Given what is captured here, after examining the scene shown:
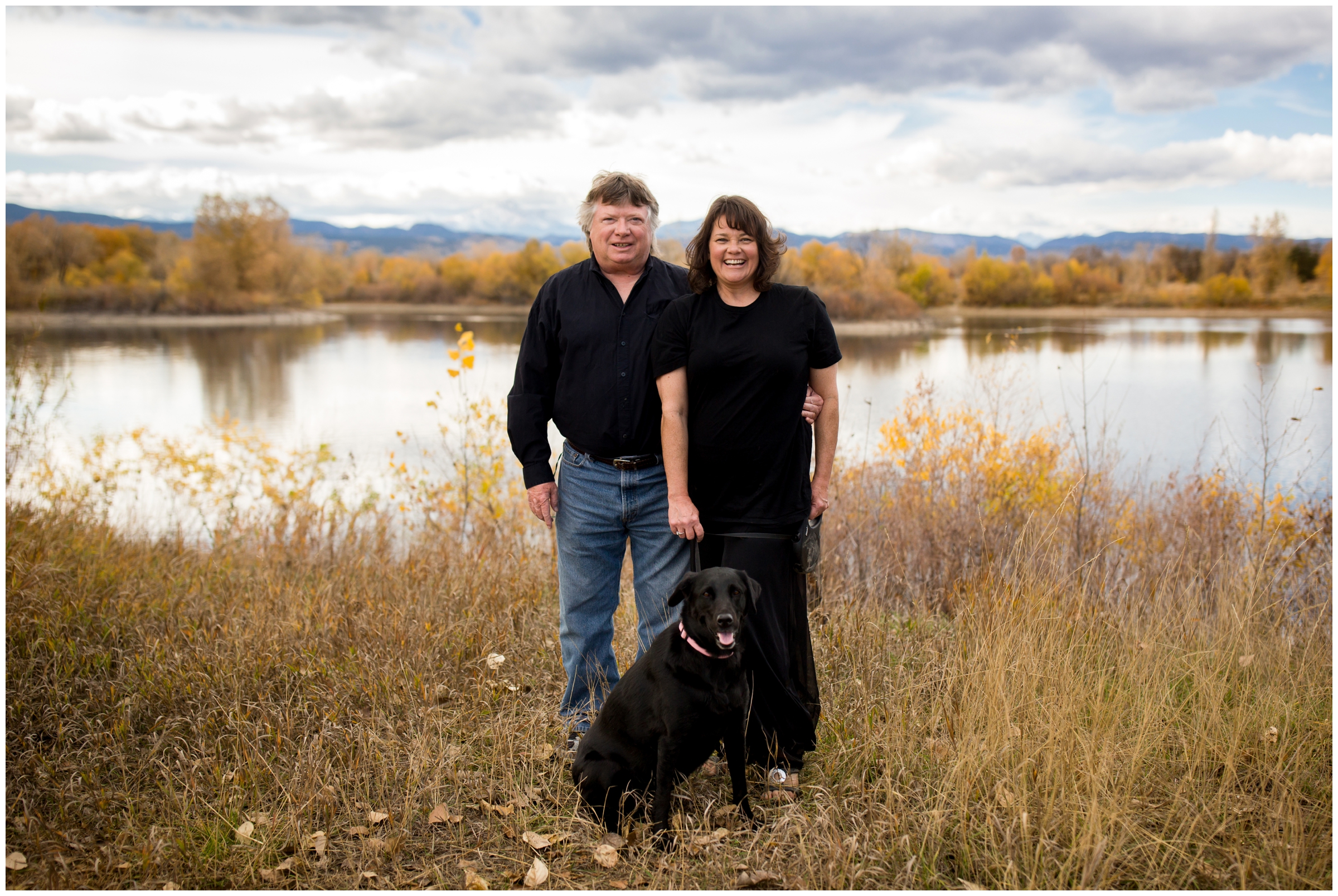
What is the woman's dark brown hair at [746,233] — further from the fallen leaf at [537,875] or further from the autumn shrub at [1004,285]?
the autumn shrub at [1004,285]

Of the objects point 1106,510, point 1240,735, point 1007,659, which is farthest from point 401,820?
point 1106,510

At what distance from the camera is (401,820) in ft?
9.17

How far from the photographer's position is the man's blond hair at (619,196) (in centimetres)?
305

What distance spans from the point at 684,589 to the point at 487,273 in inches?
2076

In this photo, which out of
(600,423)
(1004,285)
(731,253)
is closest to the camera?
(731,253)

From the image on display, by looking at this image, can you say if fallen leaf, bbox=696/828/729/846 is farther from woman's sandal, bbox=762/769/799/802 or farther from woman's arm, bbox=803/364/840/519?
woman's arm, bbox=803/364/840/519

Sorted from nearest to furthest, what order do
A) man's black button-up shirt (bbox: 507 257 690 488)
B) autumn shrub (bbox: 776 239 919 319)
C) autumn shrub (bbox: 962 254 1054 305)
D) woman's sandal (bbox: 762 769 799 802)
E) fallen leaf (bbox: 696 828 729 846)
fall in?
1. fallen leaf (bbox: 696 828 729 846)
2. woman's sandal (bbox: 762 769 799 802)
3. man's black button-up shirt (bbox: 507 257 690 488)
4. autumn shrub (bbox: 776 239 919 319)
5. autumn shrub (bbox: 962 254 1054 305)

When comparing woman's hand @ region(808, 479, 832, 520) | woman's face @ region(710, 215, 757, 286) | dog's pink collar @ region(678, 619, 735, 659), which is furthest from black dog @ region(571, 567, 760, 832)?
woman's face @ region(710, 215, 757, 286)

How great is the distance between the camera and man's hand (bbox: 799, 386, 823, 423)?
116 inches

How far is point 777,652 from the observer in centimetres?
298

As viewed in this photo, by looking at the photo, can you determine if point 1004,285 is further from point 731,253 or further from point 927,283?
point 731,253

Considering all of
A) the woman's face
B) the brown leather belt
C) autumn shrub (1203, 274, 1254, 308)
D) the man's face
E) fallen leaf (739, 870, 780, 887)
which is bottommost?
fallen leaf (739, 870, 780, 887)

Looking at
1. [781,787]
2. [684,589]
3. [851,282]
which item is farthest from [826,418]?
[851,282]

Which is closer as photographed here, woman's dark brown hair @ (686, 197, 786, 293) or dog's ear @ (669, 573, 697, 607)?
dog's ear @ (669, 573, 697, 607)
